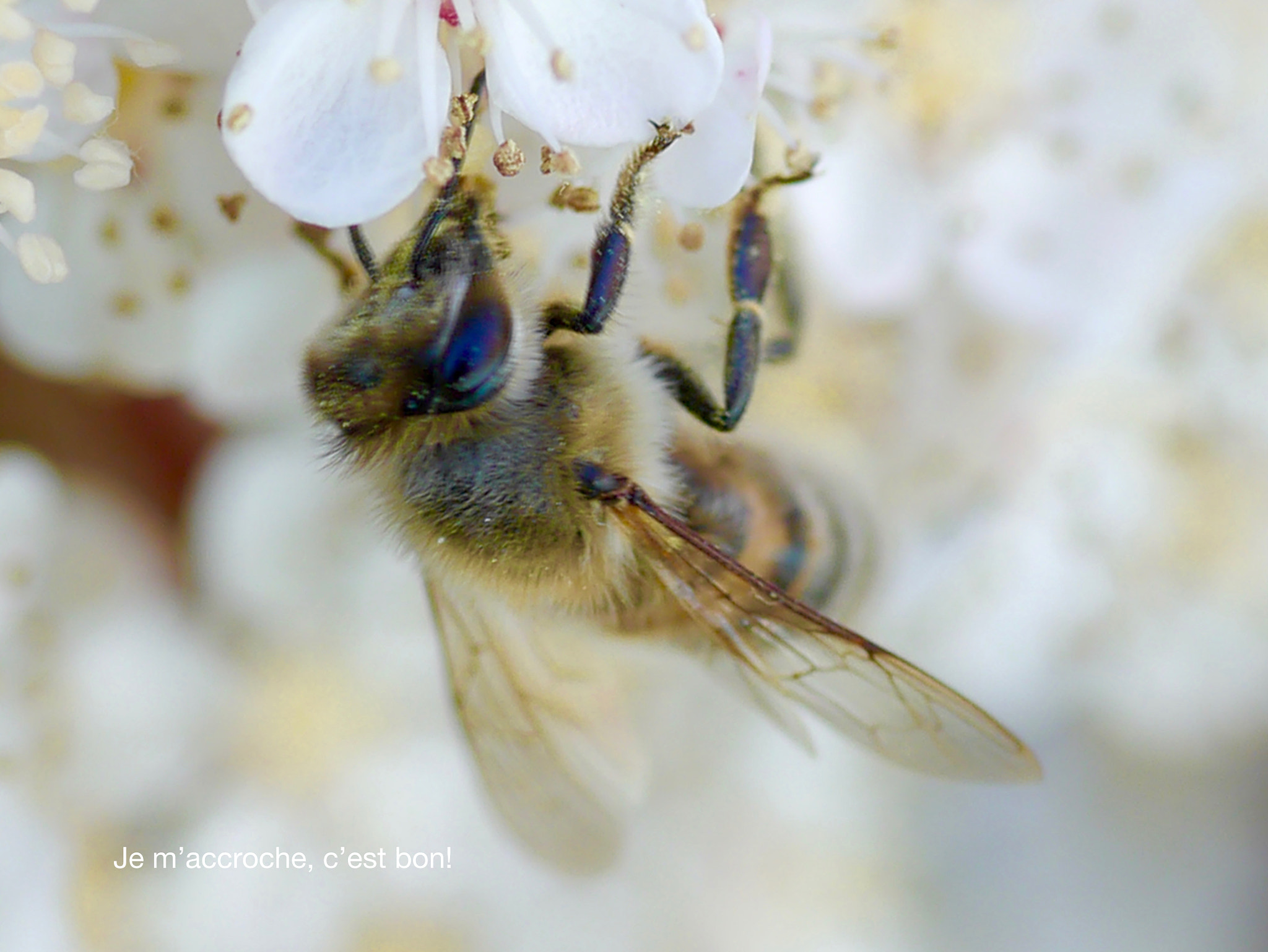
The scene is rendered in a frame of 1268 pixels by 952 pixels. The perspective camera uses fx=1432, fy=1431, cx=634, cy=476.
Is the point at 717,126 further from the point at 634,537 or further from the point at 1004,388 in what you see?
the point at 1004,388

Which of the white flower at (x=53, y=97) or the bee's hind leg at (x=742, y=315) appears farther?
the bee's hind leg at (x=742, y=315)

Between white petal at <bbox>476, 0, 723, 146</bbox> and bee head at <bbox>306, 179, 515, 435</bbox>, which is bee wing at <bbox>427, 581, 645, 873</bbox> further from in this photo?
white petal at <bbox>476, 0, 723, 146</bbox>

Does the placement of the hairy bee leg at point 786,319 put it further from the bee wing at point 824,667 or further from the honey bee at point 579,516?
the bee wing at point 824,667

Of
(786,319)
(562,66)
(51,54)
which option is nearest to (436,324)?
(562,66)

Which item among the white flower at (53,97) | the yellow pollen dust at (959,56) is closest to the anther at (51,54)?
the white flower at (53,97)

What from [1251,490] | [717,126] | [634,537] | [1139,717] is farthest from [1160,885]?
[717,126]

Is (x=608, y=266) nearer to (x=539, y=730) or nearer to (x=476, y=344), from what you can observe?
(x=476, y=344)

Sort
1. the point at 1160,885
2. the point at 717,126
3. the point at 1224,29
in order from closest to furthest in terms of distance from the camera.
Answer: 1. the point at 717,126
2. the point at 1224,29
3. the point at 1160,885

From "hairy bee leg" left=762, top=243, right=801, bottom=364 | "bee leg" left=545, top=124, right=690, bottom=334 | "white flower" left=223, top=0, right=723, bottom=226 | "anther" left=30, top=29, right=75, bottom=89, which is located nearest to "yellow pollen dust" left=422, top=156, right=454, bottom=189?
"white flower" left=223, top=0, right=723, bottom=226
